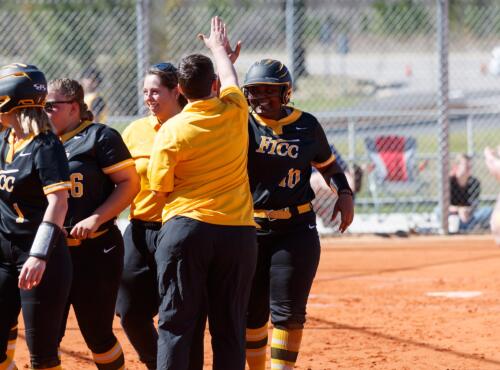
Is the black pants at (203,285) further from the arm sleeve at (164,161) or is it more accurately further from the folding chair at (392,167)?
the folding chair at (392,167)

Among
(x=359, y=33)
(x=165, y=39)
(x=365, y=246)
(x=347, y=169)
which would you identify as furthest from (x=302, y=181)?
(x=359, y=33)

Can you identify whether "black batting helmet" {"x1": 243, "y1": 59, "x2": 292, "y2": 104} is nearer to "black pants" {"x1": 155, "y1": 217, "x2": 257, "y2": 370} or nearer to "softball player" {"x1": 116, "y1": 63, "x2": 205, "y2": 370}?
"softball player" {"x1": 116, "y1": 63, "x2": 205, "y2": 370}

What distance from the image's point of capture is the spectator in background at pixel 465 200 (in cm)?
1330

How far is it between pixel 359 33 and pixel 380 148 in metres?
7.45

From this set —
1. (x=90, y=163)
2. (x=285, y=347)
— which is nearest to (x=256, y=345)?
(x=285, y=347)

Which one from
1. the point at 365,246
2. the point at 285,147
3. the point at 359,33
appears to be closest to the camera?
the point at 285,147

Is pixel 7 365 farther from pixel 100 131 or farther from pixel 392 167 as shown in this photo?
pixel 392 167

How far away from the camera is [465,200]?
1337cm

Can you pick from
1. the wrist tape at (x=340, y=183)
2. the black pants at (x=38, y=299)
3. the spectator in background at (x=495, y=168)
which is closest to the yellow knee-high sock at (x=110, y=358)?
the black pants at (x=38, y=299)

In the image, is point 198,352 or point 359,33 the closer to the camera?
point 198,352

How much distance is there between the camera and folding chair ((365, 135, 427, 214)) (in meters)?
14.0

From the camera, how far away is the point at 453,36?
2370 cm

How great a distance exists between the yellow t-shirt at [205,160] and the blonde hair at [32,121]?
0.55 m

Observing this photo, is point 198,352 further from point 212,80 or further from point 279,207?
point 212,80
